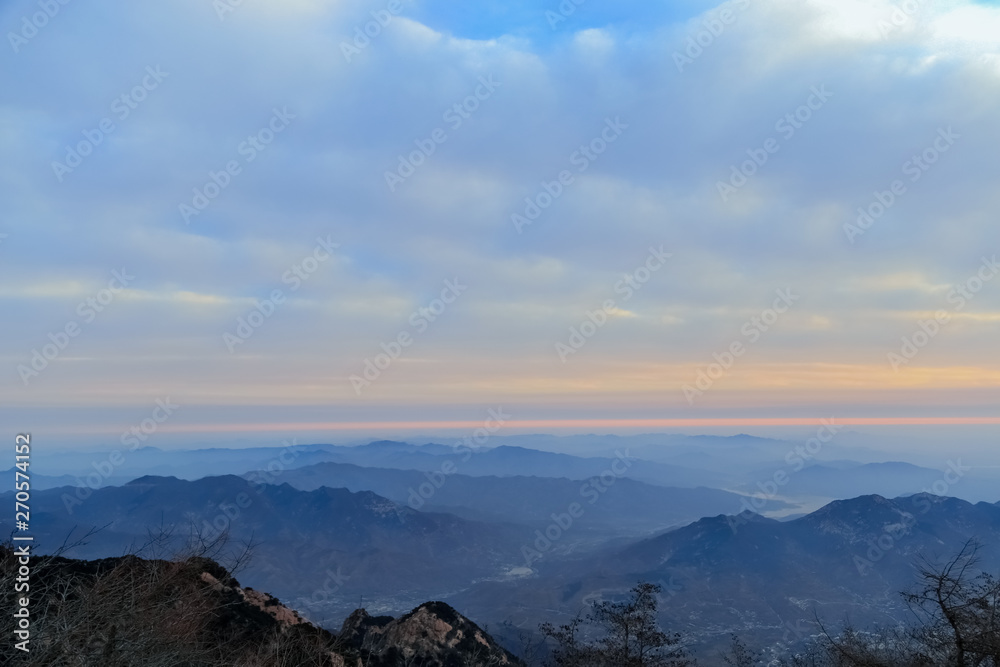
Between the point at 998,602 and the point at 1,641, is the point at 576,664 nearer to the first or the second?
the point at 998,602

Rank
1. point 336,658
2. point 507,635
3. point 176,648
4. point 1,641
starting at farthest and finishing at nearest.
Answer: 1. point 507,635
2. point 336,658
3. point 176,648
4. point 1,641

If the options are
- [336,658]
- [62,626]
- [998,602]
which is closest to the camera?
[62,626]

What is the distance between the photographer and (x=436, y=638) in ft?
96.9

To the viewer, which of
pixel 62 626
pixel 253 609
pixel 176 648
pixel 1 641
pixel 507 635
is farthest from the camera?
pixel 507 635

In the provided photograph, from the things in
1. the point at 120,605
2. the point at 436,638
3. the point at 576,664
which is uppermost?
the point at 120,605

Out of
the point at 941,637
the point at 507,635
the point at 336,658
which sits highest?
the point at 941,637

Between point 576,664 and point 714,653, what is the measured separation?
194 m

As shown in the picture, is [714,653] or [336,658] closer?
[336,658]

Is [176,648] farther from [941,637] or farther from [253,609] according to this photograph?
[941,637]

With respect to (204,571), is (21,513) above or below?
above

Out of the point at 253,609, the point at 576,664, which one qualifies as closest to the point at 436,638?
the point at 576,664

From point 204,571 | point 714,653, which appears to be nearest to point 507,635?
point 714,653

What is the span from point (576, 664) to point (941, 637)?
738 inches

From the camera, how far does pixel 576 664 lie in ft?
101
